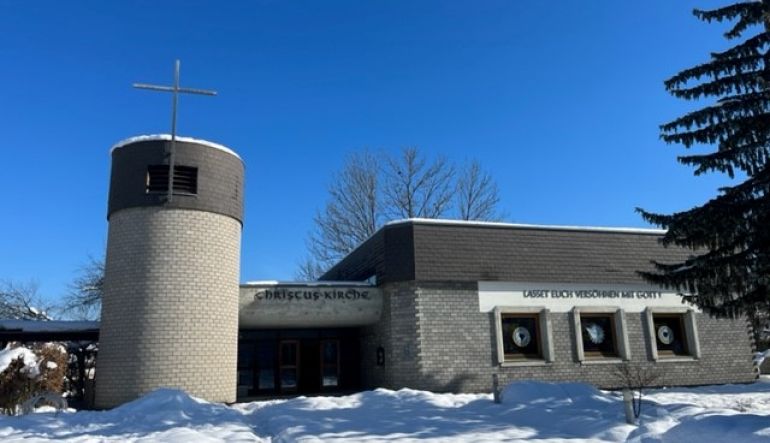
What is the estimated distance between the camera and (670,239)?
36.7ft

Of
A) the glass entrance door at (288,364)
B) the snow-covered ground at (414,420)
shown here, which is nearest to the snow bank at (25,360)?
the snow-covered ground at (414,420)

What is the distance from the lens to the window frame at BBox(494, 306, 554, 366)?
56.0 ft

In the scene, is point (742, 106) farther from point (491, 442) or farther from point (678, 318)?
point (678, 318)

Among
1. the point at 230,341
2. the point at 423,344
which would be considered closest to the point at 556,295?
the point at 423,344

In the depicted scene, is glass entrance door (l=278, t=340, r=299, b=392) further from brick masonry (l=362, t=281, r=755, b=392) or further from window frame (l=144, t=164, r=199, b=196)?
window frame (l=144, t=164, r=199, b=196)

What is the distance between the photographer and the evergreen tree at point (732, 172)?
10164mm

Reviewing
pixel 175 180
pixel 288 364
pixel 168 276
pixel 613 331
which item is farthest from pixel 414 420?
pixel 613 331

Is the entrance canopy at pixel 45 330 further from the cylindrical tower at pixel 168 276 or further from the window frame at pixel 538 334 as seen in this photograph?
the window frame at pixel 538 334

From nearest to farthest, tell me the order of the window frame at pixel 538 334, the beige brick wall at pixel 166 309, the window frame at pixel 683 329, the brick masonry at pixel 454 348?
the beige brick wall at pixel 166 309
the brick masonry at pixel 454 348
the window frame at pixel 538 334
the window frame at pixel 683 329

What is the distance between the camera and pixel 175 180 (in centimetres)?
1562

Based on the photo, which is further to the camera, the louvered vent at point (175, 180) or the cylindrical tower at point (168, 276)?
the louvered vent at point (175, 180)

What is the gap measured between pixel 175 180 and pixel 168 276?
2.59m

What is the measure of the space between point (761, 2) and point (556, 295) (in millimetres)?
9747

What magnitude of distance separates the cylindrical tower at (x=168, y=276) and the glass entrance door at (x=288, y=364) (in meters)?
3.95
